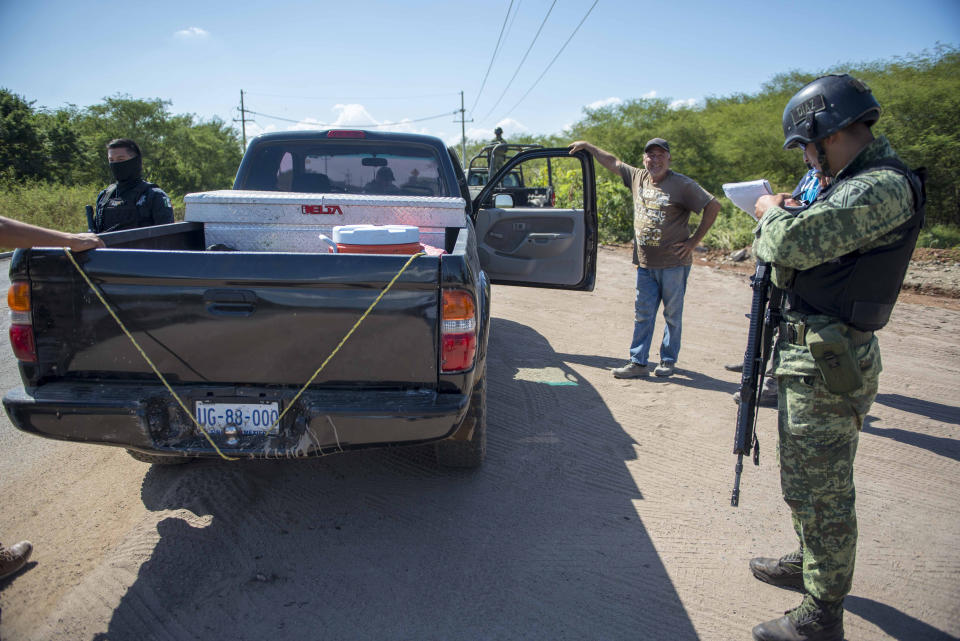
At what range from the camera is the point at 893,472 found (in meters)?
3.80

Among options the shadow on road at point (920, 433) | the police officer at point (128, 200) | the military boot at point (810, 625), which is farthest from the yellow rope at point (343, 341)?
the shadow on road at point (920, 433)

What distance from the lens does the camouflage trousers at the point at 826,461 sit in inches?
88.2

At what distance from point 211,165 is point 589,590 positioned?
54165mm

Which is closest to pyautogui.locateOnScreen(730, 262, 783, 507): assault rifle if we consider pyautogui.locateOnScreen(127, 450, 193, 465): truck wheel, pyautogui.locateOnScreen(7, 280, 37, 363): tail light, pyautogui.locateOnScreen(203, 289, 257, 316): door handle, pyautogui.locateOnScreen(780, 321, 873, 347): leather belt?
pyautogui.locateOnScreen(780, 321, 873, 347): leather belt

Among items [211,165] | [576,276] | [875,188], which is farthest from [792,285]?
[211,165]

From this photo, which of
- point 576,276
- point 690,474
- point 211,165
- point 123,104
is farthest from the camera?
point 211,165

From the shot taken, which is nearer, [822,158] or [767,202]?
[822,158]

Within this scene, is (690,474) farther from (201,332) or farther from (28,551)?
(28,551)

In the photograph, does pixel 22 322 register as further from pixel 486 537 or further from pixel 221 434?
pixel 486 537

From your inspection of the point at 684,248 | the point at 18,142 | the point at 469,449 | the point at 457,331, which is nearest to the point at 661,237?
the point at 684,248

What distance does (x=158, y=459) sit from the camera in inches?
134

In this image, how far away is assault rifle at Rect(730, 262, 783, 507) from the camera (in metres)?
2.52

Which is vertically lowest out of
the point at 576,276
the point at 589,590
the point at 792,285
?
the point at 589,590

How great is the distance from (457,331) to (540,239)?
9.94 ft
